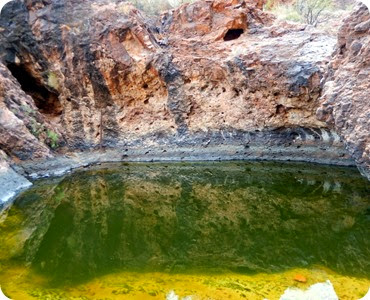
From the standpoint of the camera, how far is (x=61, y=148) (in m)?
15.9

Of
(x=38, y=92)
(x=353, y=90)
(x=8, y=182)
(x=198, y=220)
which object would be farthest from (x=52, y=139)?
(x=353, y=90)

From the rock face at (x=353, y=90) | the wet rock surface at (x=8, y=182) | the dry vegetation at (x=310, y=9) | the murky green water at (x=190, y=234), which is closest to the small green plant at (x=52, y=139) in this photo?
the murky green water at (x=190, y=234)

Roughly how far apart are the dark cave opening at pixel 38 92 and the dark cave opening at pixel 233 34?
799cm

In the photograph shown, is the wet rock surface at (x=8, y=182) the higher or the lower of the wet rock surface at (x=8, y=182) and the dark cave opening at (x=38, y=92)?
the lower

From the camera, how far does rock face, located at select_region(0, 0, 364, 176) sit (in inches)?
598

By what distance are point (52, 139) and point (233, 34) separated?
9.06 m

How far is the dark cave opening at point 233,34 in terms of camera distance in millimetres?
17016

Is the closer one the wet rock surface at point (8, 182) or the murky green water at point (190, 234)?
the murky green water at point (190, 234)

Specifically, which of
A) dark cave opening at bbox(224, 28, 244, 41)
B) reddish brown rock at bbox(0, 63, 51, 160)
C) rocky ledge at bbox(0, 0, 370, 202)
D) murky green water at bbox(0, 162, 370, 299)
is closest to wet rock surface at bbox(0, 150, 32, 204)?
murky green water at bbox(0, 162, 370, 299)

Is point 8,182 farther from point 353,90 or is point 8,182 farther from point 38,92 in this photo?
point 353,90

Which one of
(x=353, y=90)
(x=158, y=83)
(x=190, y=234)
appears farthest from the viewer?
(x=158, y=83)

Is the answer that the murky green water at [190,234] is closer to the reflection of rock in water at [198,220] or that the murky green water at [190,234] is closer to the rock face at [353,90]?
the reflection of rock in water at [198,220]

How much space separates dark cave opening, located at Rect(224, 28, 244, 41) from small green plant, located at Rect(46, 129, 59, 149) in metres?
8.44

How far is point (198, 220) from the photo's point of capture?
9781 mm
